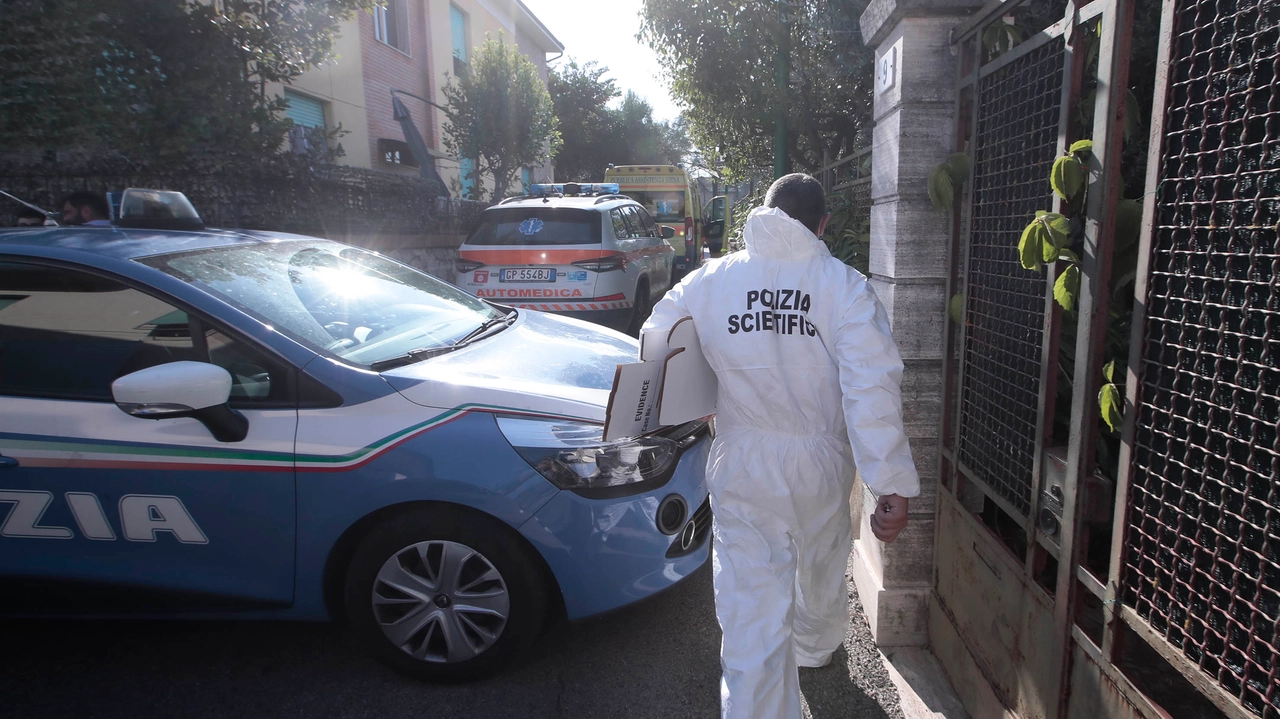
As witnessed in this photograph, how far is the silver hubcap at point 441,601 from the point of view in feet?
9.17

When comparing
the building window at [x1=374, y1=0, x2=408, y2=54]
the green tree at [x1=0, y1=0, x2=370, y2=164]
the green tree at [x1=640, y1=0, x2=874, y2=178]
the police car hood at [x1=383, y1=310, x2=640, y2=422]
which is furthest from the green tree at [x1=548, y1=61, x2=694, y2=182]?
the police car hood at [x1=383, y1=310, x2=640, y2=422]

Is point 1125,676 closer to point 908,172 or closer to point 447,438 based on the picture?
point 908,172

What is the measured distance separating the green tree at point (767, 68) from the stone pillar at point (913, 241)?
4.37 m

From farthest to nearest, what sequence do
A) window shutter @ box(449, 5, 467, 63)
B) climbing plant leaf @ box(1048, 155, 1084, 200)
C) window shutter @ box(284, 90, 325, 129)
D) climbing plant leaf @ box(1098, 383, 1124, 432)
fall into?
1. window shutter @ box(449, 5, 467, 63)
2. window shutter @ box(284, 90, 325, 129)
3. climbing plant leaf @ box(1048, 155, 1084, 200)
4. climbing plant leaf @ box(1098, 383, 1124, 432)

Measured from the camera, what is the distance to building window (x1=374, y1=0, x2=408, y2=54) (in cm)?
1725

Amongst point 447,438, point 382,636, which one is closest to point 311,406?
point 447,438

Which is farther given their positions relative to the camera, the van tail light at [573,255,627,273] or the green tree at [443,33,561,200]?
the green tree at [443,33,561,200]

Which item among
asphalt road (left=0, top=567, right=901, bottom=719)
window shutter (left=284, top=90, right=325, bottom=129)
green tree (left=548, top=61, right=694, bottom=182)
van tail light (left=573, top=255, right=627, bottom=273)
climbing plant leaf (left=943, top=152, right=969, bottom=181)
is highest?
green tree (left=548, top=61, right=694, bottom=182)

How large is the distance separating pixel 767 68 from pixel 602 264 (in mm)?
3613

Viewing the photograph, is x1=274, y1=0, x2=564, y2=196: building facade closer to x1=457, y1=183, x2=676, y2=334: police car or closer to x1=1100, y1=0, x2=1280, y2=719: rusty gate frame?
x1=457, y1=183, x2=676, y2=334: police car

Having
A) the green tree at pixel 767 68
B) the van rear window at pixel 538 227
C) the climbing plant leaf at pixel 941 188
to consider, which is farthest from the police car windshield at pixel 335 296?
the green tree at pixel 767 68

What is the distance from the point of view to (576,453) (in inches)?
111

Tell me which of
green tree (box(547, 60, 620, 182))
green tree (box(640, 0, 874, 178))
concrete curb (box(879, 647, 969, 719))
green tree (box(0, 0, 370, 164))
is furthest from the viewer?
green tree (box(547, 60, 620, 182))

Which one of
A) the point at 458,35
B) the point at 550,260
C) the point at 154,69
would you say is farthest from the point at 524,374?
the point at 458,35
